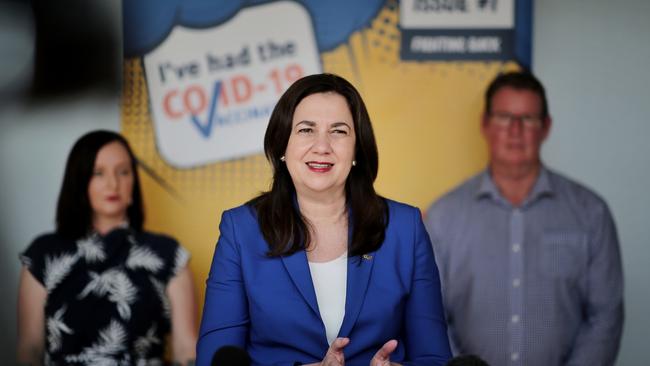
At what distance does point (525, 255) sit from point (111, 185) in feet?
7.28

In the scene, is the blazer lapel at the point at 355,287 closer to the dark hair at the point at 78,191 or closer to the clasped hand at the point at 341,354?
the clasped hand at the point at 341,354

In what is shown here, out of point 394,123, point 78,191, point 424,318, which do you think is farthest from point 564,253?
point 78,191

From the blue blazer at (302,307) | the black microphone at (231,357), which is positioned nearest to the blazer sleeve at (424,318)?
the blue blazer at (302,307)

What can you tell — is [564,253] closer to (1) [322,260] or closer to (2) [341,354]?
(1) [322,260]

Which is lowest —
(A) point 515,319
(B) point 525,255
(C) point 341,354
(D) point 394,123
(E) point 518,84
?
(A) point 515,319

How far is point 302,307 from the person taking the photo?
2.51 meters

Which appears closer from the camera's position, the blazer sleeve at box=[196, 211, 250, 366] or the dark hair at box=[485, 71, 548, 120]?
the blazer sleeve at box=[196, 211, 250, 366]

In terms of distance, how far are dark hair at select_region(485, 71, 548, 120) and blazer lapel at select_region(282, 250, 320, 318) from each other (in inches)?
99.8

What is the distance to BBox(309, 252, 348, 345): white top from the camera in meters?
2.57

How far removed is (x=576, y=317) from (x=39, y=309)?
2741 mm

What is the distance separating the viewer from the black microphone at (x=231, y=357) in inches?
80.1

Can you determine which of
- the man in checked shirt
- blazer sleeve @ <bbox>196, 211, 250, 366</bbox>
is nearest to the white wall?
the man in checked shirt

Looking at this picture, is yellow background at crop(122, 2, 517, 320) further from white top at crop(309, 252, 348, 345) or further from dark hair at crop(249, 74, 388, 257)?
white top at crop(309, 252, 348, 345)

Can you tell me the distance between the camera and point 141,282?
4.11 m
